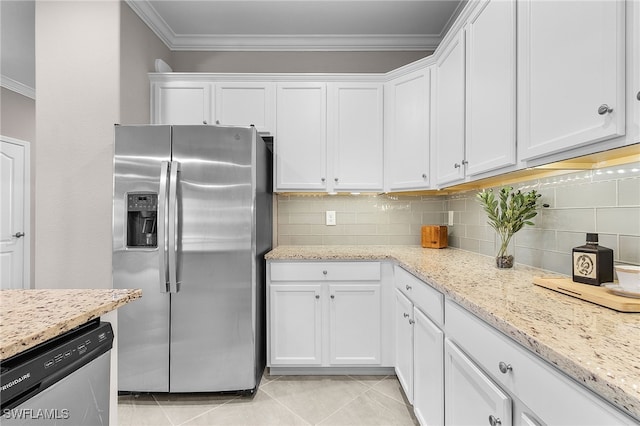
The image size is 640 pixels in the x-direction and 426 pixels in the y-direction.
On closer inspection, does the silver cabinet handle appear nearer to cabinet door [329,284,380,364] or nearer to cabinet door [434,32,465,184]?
cabinet door [434,32,465,184]

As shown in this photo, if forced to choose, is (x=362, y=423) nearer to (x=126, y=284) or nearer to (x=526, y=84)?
(x=126, y=284)

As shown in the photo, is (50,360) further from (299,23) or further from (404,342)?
(299,23)

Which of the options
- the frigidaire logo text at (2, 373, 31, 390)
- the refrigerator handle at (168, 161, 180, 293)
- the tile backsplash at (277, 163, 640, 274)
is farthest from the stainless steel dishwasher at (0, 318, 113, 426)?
the tile backsplash at (277, 163, 640, 274)

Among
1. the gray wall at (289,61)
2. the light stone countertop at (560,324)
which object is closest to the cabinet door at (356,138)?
the gray wall at (289,61)

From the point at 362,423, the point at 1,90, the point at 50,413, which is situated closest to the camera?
the point at 50,413

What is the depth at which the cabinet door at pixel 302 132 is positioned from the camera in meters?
2.61

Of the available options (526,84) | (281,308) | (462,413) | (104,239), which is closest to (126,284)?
(104,239)

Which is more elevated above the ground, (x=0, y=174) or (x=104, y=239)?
(x=0, y=174)

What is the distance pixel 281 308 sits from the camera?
2.26 meters

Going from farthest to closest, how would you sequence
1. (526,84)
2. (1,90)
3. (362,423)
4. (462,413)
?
(1,90)
(362,423)
(526,84)
(462,413)

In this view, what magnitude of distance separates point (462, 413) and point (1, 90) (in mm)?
5215

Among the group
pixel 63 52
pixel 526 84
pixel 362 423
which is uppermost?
pixel 63 52

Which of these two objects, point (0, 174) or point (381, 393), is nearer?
point (381, 393)

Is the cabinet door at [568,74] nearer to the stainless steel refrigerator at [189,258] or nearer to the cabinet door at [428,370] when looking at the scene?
the cabinet door at [428,370]
